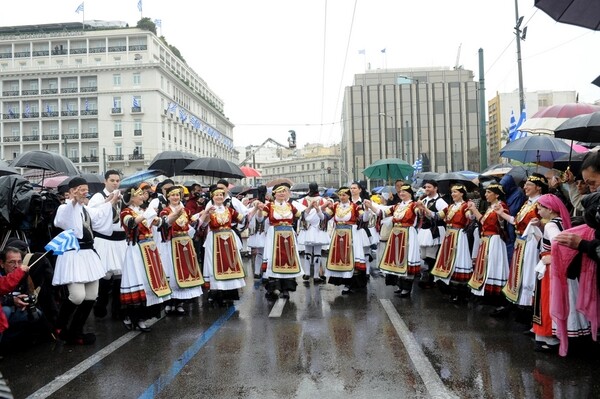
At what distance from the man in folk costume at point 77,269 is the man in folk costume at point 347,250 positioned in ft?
14.3

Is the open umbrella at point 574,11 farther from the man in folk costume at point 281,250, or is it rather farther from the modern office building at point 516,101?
the modern office building at point 516,101

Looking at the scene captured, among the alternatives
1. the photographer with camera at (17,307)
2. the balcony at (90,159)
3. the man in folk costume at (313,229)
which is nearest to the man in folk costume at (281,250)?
the man in folk costume at (313,229)

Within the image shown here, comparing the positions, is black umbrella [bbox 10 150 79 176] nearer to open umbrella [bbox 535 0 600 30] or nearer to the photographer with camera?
the photographer with camera

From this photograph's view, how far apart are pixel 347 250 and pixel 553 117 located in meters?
4.07

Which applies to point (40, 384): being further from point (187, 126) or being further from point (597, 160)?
point (187, 126)

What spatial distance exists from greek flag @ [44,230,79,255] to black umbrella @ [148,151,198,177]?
19.0 feet

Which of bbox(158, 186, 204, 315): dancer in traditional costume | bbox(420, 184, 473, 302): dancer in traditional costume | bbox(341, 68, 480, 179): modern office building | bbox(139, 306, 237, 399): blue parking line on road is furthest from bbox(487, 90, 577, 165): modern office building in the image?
bbox(139, 306, 237, 399): blue parking line on road

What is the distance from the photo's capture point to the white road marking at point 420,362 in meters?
4.51

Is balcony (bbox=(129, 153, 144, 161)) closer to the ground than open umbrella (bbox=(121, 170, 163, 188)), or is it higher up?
higher up

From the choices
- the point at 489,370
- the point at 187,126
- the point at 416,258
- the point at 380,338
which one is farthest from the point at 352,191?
the point at 187,126

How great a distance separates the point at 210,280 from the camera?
8.23 metres

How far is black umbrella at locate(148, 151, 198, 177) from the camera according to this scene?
38.8 feet

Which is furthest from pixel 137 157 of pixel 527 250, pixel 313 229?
pixel 527 250

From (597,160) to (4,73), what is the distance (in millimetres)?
78904
